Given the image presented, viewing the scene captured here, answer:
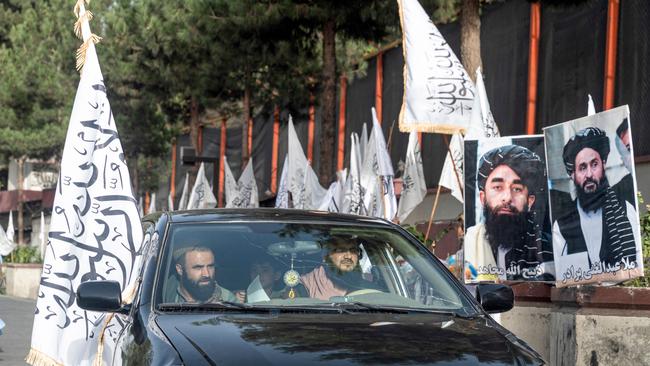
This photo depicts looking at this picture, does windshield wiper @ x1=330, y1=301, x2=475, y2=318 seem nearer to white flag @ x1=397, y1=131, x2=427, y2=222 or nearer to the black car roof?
the black car roof

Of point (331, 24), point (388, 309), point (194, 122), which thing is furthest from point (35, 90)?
point (388, 309)

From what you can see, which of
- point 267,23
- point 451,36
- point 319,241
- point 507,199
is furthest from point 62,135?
point 319,241

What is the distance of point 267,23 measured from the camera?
80.9 ft

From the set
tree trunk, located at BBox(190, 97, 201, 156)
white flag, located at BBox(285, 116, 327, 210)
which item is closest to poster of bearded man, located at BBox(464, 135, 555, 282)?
white flag, located at BBox(285, 116, 327, 210)

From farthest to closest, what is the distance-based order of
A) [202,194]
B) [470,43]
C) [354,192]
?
[202,194] < [354,192] < [470,43]

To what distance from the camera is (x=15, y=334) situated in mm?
17844

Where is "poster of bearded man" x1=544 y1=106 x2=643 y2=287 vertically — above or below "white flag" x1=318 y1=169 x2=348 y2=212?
below

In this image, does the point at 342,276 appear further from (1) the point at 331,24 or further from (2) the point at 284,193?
(2) the point at 284,193

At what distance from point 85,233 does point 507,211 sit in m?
4.03

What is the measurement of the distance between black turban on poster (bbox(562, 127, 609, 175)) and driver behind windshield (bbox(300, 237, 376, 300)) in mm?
3939

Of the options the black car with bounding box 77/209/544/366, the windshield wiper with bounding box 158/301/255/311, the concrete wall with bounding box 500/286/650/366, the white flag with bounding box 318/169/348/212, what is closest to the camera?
the black car with bounding box 77/209/544/366

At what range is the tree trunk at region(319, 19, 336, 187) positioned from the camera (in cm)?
2508

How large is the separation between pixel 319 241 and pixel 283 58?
22.3 meters

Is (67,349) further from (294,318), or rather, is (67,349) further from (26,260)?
(26,260)
